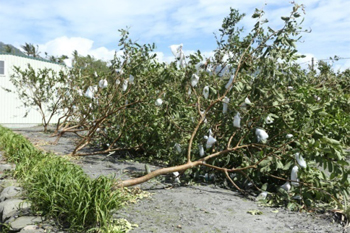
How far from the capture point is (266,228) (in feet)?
10.7

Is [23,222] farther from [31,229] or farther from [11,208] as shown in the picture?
[11,208]

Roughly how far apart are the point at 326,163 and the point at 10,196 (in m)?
3.31

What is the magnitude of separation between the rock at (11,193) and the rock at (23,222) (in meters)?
0.61

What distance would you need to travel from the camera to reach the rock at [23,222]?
3.01 meters

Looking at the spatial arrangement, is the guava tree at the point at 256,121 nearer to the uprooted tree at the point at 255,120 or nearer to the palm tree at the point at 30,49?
the uprooted tree at the point at 255,120

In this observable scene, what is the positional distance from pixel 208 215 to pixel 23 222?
5.64 feet

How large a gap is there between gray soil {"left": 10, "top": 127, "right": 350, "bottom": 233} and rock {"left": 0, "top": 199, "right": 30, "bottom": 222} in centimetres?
91

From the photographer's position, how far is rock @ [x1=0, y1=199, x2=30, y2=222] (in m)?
3.29

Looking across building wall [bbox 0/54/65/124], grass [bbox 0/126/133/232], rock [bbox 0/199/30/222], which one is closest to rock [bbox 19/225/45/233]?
grass [bbox 0/126/133/232]

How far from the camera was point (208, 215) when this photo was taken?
11.4ft

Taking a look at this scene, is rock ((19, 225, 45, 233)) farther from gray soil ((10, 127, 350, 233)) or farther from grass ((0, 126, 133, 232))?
gray soil ((10, 127, 350, 233))

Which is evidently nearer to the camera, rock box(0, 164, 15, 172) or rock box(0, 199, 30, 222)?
rock box(0, 199, 30, 222)

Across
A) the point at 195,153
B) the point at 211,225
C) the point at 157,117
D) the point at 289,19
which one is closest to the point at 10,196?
the point at 211,225

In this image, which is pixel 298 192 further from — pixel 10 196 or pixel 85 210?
pixel 10 196
